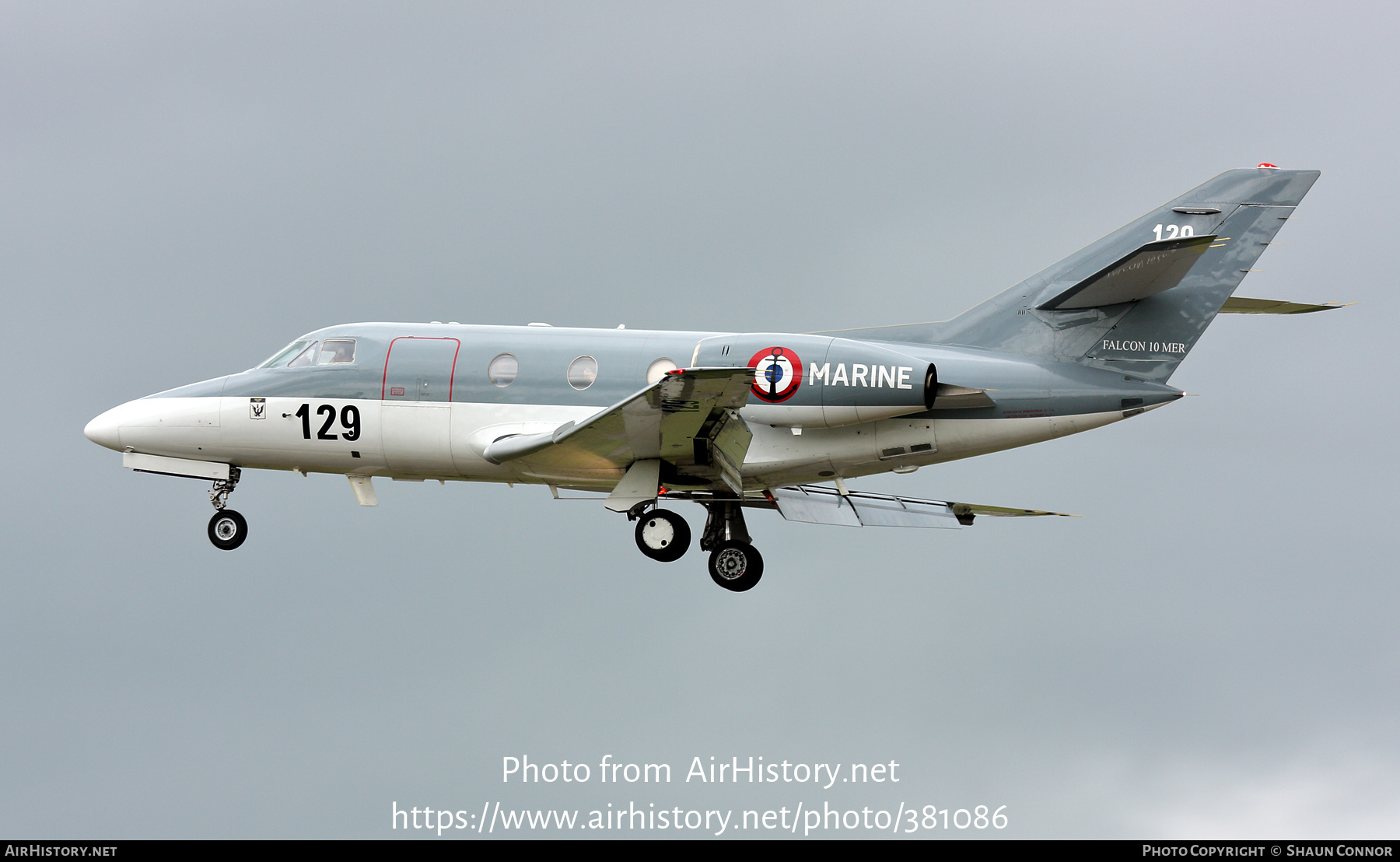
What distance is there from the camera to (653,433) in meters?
22.7

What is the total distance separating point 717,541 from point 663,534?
7.49 feet

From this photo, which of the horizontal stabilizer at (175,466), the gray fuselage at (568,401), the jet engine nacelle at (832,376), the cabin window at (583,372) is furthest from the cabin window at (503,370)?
the horizontal stabilizer at (175,466)

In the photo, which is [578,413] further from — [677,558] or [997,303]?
[997,303]

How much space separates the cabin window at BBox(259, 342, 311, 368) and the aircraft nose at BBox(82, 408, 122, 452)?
2.78 m

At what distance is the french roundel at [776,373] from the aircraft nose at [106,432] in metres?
11.4

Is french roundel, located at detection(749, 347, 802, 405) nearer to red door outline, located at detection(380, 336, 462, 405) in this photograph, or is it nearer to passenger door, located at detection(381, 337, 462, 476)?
red door outline, located at detection(380, 336, 462, 405)

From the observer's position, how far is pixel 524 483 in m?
25.4

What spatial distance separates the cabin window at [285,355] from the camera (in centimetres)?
2562

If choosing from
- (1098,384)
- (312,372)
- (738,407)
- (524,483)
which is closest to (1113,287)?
(1098,384)

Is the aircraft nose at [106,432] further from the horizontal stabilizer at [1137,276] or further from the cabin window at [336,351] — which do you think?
the horizontal stabilizer at [1137,276]

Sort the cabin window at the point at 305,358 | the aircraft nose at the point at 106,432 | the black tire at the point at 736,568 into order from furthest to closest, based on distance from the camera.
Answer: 1. the aircraft nose at the point at 106,432
2. the cabin window at the point at 305,358
3. the black tire at the point at 736,568

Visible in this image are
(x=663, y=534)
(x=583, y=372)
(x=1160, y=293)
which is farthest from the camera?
(x=583, y=372)

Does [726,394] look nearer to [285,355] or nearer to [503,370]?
[503,370]

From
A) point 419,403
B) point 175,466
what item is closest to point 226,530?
point 175,466
